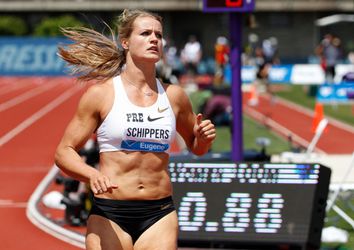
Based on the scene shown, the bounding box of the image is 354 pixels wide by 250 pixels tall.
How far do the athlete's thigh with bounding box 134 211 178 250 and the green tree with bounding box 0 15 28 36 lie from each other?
1970 inches

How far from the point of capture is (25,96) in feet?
99.5

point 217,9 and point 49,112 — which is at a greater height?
point 217,9

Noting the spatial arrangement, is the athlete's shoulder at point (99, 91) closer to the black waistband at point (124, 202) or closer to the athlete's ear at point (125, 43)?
the athlete's ear at point (125, 43)

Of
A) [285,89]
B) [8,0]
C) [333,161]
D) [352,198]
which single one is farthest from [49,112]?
[8,0]

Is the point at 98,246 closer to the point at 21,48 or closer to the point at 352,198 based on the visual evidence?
the point at 352,198

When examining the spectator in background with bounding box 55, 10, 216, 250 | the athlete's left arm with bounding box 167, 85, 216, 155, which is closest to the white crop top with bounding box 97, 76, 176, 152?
the spectator in background with bounding box 55, 10, 216, 250

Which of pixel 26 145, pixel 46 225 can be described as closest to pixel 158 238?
pixel 46 225

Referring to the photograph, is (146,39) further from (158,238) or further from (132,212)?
(158,238)

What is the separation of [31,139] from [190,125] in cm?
1356

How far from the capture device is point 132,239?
4910 millimetres

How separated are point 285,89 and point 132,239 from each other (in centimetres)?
2991

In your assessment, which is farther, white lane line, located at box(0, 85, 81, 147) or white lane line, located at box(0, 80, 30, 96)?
white lane line, located at box(0, 80, 30, 96)

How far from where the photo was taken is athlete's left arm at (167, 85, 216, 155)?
5.04 metres

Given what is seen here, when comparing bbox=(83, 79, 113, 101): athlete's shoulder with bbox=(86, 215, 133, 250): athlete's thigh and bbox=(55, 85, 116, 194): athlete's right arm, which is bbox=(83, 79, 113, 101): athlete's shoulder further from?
bbox=(86, 215, 133, 250): athlete's thigh
